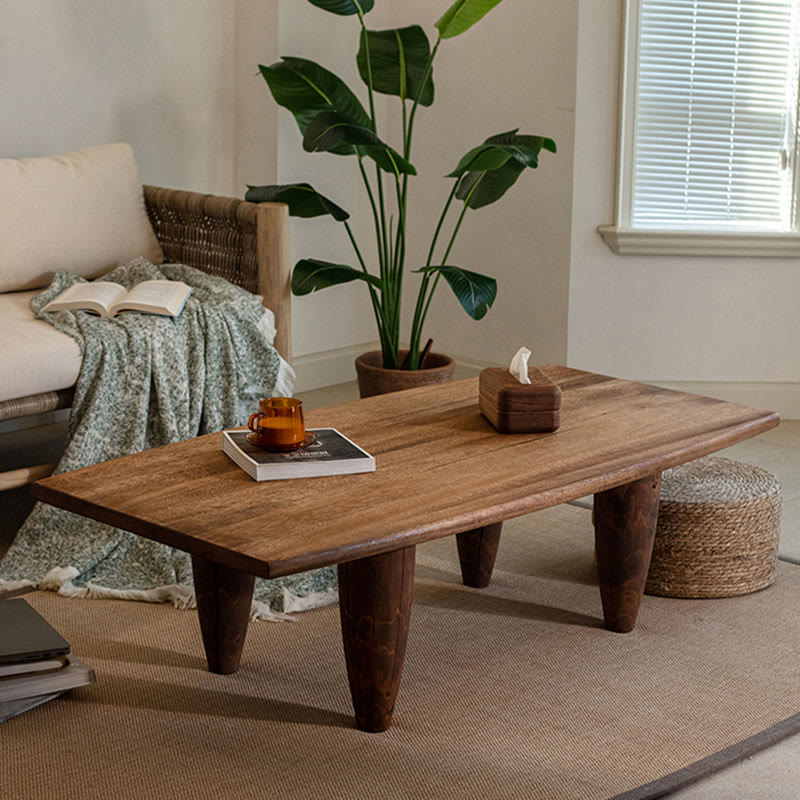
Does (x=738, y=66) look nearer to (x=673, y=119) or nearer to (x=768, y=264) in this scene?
(x=673, y=119)

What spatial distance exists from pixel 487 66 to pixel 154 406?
1.87 metres

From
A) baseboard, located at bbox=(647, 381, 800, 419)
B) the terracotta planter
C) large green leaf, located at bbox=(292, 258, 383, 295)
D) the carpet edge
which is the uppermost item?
large green leaf, located at bbox=(292, 258, 383, 295)

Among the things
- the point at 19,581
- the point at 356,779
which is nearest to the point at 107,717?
the point at 356,779

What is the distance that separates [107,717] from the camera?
1.90 meters

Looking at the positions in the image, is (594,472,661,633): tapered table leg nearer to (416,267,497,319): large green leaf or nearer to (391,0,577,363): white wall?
(416,267,497,319): large green leaf

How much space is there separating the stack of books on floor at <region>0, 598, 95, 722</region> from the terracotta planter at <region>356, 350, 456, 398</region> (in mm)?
1636

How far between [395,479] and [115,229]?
1740mm

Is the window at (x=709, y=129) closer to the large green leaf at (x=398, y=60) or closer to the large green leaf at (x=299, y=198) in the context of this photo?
the large green leaf at (x=398, y=60)

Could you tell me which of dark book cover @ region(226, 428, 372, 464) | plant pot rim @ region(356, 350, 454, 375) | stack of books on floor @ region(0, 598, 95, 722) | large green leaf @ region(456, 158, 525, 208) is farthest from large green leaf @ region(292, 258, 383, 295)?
stack of books on floor @ region(0, 598, 95, 722)

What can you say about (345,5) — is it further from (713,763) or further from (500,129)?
(713,763)

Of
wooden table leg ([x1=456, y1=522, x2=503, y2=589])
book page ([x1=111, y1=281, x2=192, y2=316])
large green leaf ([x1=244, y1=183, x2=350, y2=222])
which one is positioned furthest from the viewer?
large green leaf ([x1=244, y1=183, x2=350, y2=222])

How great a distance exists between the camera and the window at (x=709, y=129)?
360 centimetres

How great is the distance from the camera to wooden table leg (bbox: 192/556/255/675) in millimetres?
1986

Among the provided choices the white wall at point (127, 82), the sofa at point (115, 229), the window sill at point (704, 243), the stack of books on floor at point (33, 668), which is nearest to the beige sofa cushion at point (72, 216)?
the sofa at point (115, 229)
